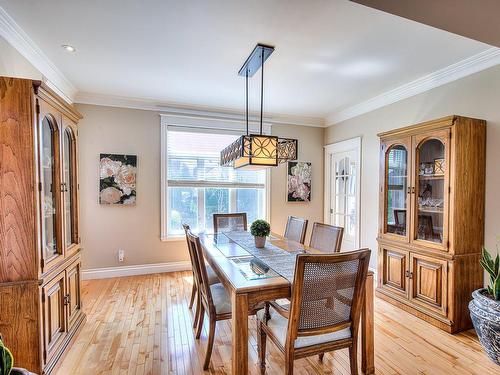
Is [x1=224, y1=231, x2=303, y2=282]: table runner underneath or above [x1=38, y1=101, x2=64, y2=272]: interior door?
underneath

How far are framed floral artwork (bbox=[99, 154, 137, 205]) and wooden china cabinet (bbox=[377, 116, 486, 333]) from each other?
341 cm

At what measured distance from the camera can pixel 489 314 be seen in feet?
6.65

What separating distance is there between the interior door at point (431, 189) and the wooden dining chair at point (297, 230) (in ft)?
3.78

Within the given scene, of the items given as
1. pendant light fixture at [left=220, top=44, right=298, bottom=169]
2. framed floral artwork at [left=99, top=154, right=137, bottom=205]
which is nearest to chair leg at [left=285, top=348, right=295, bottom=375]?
pendant light fixture at [left=220, top=44, right=298, bottom=169]

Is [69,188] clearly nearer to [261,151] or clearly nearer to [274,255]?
[261,151]

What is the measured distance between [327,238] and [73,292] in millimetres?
2437

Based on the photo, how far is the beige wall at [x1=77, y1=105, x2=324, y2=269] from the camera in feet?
12.6

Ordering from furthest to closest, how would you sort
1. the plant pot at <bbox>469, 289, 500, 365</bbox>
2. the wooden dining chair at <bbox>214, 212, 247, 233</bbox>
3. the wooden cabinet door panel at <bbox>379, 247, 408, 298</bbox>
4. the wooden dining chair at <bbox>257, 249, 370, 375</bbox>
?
the wooden dining chair at <bbox>214, 212, 247, 233</bbox>, the wooden cabinet door panel at <bbox>379, 247, 408, 298</bbox>, the plant pot at <bbox>469, 289, 500, 365</bbox>, the wooden dining chair at <bbox>257, 249, 370, 375</bbox>

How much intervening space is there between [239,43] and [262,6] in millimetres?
533

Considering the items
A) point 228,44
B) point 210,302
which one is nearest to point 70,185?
point 210,302

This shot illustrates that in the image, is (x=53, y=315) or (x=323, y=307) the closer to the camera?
(x=323, y=307)

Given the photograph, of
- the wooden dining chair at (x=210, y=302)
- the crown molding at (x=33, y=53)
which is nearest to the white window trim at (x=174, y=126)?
the crown molding at (x=33, y=53)

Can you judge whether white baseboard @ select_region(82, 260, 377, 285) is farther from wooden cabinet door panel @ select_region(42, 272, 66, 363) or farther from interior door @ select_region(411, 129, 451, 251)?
wooden cabinet door panel @ select_region(42, 272, 66, 363)

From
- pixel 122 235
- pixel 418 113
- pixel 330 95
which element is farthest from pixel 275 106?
pixel 122 235
